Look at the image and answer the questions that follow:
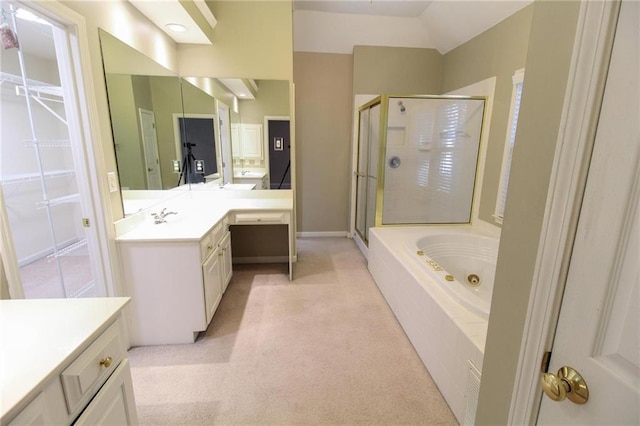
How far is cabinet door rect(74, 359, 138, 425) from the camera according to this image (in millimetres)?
830

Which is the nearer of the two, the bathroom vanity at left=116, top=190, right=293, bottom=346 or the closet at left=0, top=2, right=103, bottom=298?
the closet at left=0, top=2, right=103, bottom=298

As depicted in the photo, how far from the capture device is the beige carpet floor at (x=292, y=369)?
1.51 metres

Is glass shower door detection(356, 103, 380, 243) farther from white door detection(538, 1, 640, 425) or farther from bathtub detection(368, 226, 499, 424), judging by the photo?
white door detection(538, 1, 640, 425)

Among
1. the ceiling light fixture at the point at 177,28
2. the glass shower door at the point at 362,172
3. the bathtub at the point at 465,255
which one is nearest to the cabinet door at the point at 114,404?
the bathtub at the point at 465,255

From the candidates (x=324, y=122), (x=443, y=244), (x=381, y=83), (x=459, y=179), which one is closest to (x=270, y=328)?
(x=443, y=244)

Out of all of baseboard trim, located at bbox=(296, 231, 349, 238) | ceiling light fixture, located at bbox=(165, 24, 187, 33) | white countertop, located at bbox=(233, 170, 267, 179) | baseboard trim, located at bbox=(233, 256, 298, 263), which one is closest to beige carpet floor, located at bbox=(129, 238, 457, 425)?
baseboard trim, located at bbox=(233, 256, 298, 263)

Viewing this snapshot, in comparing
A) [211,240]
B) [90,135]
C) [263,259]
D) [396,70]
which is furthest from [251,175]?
[396,70]

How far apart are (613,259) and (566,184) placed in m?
0.16

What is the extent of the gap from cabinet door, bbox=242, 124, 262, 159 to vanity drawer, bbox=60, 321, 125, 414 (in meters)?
2.51

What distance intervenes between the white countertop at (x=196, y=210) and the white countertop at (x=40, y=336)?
2.97 feet

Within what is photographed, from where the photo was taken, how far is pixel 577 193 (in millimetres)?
588

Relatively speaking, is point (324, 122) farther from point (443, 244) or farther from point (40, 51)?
point (40, 51)

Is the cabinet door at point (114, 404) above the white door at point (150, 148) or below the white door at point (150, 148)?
below

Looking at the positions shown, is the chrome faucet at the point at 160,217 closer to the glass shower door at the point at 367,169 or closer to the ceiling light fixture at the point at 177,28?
the ceiling light fixture at the point at 177,28
